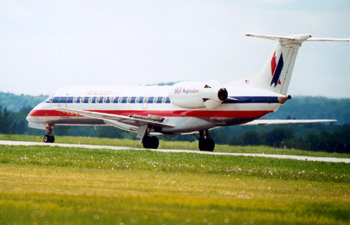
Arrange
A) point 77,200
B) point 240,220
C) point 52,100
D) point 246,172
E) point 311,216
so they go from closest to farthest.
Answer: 1. point 240,220
2. point 311,216
3. point 77,200
4. point 246,172
5. point 52,100

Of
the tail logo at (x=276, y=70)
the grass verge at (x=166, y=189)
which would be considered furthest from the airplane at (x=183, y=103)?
the grass verge at (x=166, y=189)

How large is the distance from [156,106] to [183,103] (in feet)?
11.5

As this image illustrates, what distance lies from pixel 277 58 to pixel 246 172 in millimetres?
12545

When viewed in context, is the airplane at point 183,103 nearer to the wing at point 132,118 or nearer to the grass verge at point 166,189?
the wing at point 132,118

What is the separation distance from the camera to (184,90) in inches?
1618

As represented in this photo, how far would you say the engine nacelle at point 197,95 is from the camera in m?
38.8

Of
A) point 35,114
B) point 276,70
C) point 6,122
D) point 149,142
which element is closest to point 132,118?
point 149,142

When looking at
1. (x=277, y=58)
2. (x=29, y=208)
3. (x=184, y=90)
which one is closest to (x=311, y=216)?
(x=29, y=208)

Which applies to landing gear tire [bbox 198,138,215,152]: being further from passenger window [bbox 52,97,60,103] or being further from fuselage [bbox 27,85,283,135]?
passenger window [bbox 52,97,60,103]

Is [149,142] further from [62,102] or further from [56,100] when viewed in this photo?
[56,100]

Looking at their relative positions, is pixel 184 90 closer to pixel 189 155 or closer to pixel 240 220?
pixel 189 155

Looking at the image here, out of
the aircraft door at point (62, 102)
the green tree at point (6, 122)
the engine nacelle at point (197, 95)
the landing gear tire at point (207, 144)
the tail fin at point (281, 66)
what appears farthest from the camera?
the green tree at point (6, 122)

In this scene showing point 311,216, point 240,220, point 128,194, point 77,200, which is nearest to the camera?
point 240,220

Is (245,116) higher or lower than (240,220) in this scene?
higher
